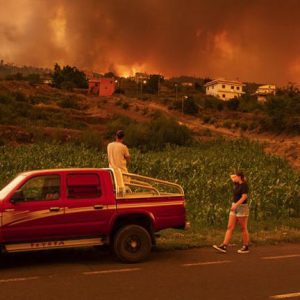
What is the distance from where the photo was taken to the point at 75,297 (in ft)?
22.3

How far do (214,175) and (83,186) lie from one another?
2102cm

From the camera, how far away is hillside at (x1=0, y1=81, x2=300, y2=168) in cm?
5544

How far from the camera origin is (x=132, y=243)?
30.0 ft

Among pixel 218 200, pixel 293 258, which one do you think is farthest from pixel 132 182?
pixel 218 200

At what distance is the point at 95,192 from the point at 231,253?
322 centimetres

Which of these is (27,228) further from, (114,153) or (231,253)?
(231,253)

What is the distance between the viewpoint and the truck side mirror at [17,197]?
8445 millimetres

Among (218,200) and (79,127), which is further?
(79,127)

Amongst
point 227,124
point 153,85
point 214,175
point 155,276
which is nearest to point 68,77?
point 153,85

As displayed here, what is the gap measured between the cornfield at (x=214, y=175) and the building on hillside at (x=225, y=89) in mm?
85227

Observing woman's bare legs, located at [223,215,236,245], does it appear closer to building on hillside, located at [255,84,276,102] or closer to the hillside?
the hillside

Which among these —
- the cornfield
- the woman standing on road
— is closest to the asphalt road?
the woman standing on road

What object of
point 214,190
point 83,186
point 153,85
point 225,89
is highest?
point 153,85

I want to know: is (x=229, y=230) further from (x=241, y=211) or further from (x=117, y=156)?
(x=117, y=156)
